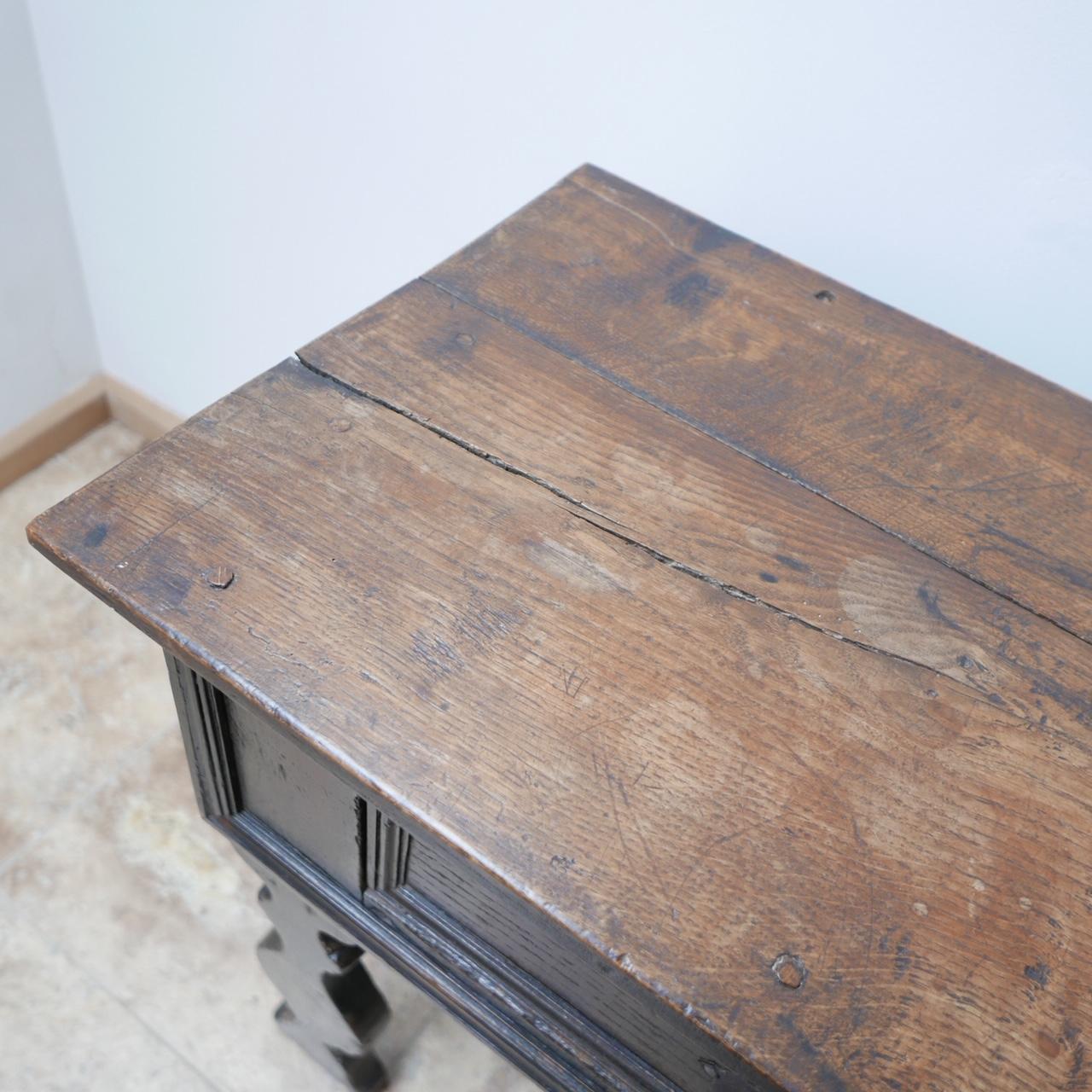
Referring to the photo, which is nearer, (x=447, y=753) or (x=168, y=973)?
(x=447, y=753)

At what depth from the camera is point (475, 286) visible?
68cm

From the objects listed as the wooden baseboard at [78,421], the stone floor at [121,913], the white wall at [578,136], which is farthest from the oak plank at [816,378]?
the wooden baseboard at [78,421]

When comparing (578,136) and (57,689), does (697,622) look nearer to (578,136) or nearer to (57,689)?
(578,136)

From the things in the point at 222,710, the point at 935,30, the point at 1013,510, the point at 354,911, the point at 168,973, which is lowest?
the point at 168,973

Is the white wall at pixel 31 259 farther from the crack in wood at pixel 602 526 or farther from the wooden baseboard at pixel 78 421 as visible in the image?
the crack in wood at pixel 602 526

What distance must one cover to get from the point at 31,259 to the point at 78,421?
28 cm

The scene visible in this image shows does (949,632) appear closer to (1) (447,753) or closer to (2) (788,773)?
(2) (788,773)

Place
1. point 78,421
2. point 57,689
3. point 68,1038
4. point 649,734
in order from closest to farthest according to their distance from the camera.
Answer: point 649,734 → point 68,1038 → point 57,689 → point 78,421

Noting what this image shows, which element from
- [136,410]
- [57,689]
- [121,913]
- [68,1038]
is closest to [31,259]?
[136,410]

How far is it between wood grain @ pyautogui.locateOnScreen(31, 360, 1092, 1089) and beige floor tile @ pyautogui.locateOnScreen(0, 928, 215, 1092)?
769mm

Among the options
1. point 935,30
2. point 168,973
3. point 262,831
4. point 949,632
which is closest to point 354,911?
point 262,831

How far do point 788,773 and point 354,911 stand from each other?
0.33m

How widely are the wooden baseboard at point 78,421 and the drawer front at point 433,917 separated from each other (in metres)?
1.00

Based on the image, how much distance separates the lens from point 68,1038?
3.48 ft
